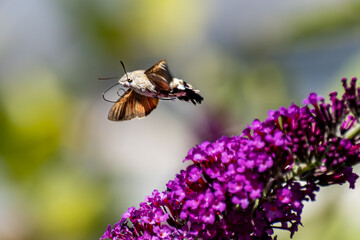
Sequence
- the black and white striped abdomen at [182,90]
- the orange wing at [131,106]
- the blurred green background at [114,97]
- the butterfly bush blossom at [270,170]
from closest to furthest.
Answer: the butterfly bush blossom at [270,170] < the black and white striped abdomen at [182,90] < the orange wing at [131,106] < the blurred green background at [114,97]

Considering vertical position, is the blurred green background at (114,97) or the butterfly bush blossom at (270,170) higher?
the blurred green background at (114,97)

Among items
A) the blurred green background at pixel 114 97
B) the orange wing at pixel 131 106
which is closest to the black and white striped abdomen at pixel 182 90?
the orange wing at pixel 131 106

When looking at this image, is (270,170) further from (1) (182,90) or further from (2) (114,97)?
(2) (114,97)

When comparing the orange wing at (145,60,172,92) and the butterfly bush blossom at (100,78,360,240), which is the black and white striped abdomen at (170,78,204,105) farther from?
the butterfly bush blossom at (100,78,360,240)

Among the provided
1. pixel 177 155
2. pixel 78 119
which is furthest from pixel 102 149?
pixel 177 155

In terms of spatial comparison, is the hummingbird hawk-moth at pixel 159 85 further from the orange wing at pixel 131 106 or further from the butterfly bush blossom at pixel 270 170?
the butterfly bush blossom at pixel 270 170

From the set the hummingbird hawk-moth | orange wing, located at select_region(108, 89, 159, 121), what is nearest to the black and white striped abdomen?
the hummingbird hawk-moth
